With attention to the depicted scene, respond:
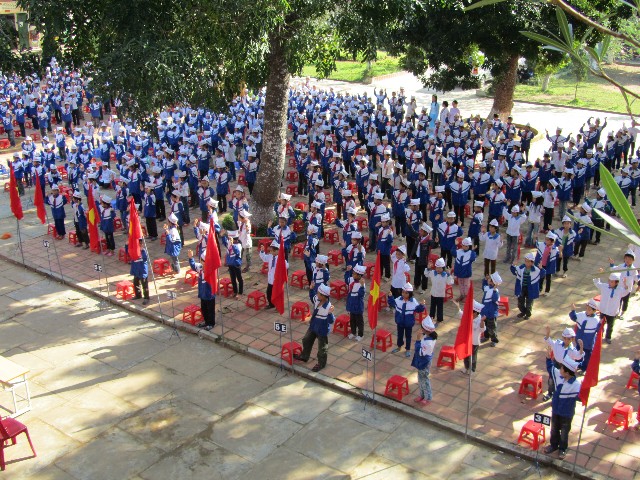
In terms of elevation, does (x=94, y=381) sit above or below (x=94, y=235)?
below

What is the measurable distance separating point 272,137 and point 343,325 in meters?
5.74

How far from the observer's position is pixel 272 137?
624 inches

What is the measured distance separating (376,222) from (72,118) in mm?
17854

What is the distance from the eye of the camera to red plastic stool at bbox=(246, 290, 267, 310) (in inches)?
515

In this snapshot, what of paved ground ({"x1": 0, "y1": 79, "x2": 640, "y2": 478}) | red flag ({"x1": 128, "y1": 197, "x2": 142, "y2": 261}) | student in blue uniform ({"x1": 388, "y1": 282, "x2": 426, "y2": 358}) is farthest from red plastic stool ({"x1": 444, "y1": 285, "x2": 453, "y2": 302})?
red flag ({"x1": 128, "y1": 197, "x2": 142, "y2": 261})

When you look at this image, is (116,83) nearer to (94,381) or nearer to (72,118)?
(94,381)

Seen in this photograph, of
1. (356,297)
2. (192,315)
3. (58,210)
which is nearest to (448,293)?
(356,297)

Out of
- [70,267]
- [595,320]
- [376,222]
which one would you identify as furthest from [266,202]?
[595,320]

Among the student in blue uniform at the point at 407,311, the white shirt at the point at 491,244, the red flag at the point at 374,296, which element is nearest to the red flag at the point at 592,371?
the student in blue uniform at the point at 407,311

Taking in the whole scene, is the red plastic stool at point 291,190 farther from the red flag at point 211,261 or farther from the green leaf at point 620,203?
the green leaf at point 620,203

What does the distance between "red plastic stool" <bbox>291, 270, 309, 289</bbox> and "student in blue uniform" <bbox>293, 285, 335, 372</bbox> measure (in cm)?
275

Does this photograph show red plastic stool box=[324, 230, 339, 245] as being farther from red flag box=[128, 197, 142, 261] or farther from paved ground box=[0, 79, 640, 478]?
red flag box=[128, 197, 142, 261]

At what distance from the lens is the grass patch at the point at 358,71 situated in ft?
128

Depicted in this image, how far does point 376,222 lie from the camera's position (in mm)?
14562
